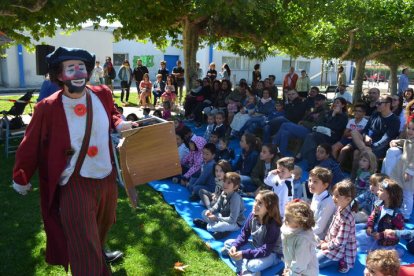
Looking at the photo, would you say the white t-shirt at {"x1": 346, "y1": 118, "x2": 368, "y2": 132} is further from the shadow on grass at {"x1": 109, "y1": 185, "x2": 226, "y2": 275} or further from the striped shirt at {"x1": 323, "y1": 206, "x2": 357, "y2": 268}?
the shadow on grass at {"x1": 109, "y1": 185, "x2": 226, "y2": 275}

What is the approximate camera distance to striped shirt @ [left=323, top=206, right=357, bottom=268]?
3826mm

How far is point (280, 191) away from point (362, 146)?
7.08ft

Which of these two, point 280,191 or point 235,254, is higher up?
point 280,191

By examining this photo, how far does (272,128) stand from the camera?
8.30 metres

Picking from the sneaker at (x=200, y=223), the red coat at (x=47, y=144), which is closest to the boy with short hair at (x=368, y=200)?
the sneaker at (x=200, y=223)

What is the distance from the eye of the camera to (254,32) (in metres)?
12.2

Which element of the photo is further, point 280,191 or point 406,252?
point 280,191

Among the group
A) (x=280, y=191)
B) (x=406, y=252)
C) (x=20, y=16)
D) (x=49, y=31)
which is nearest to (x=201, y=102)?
(x=49, y=31)

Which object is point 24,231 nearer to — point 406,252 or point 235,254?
point 235,254

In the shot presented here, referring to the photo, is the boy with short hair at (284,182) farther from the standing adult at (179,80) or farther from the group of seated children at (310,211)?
the standing adult at (179,80)

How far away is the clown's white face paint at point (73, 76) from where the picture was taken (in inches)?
116

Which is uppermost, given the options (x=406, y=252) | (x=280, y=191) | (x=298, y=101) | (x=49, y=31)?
(x=49, y=31)

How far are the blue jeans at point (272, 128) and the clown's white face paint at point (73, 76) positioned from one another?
5727 millimetres

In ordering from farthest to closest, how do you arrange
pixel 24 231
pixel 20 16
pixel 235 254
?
1. pixel 20 16
2. pixel 24 231
3. pixel 235 254
